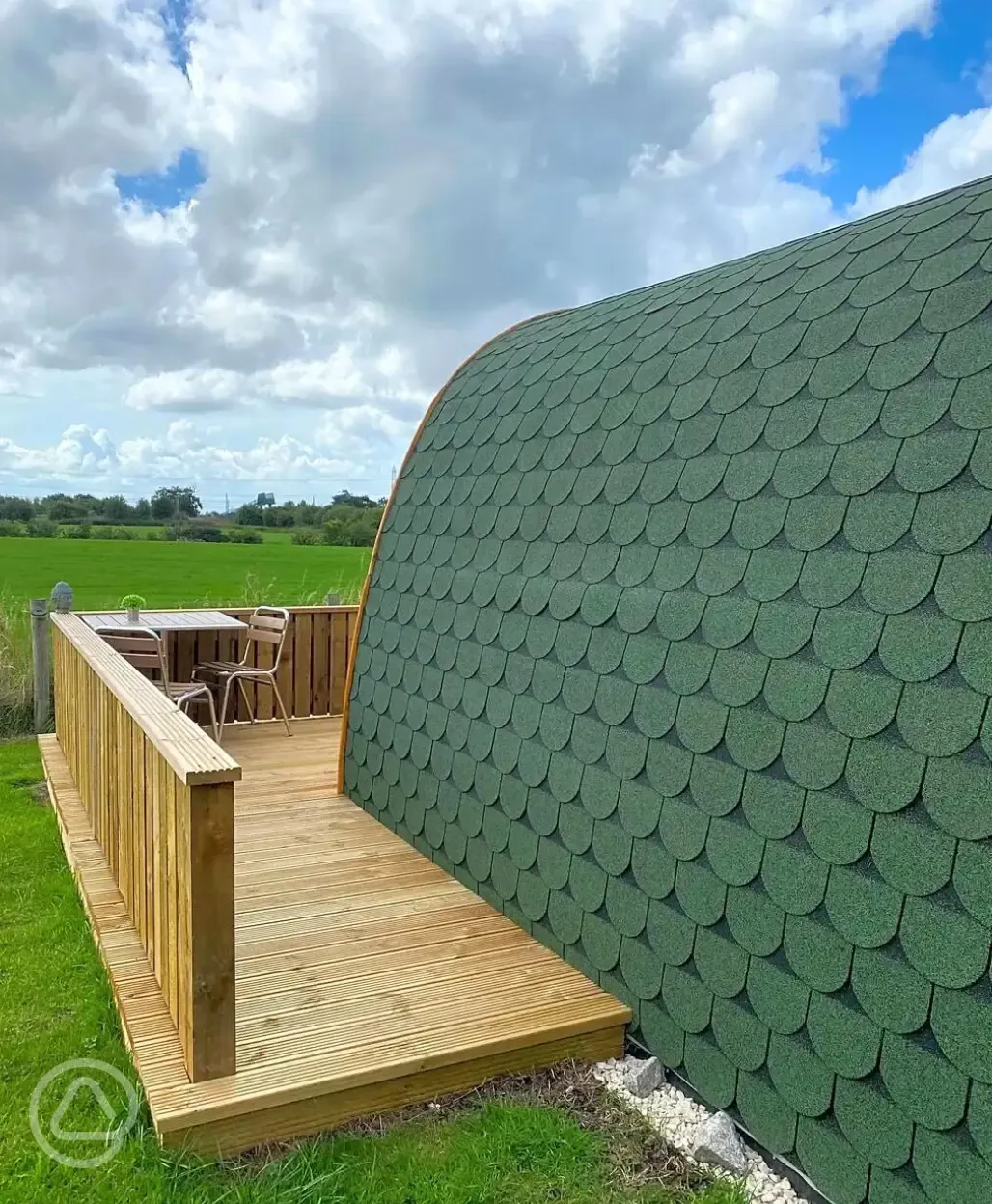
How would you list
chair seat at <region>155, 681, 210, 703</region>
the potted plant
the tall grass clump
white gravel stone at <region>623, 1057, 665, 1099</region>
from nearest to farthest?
white gravel stone at <region>623, 1057, 665, 1099</region> < chair seat at <region>155, 681, 210, 703</region> < the potted plant < the tall grass clump

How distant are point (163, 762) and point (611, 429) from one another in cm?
195

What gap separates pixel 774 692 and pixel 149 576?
2193 centimetres

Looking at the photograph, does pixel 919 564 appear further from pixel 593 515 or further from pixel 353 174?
pixel 353 174

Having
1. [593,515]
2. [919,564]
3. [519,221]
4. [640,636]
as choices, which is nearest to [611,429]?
[593,515]

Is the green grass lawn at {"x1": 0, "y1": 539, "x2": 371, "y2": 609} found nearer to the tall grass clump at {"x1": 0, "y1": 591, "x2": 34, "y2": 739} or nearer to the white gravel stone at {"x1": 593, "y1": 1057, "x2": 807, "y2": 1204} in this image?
the tall grass clump at {"x1": 0, "y1": 591, "x2": 34, "y2": 739}

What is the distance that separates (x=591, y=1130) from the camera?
2441mm

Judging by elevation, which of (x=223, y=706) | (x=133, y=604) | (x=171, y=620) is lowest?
(x=223, y=706)

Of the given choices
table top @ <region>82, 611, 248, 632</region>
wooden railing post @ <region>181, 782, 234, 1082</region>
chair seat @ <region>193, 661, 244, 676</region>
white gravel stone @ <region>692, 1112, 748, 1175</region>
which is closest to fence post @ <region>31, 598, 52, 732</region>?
table top @ <region>82, 611, 248, 632</region>

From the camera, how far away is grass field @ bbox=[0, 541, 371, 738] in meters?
8.20

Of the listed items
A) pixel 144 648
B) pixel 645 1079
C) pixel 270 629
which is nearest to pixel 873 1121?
pixel 645 1079

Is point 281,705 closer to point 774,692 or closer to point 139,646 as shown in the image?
point 139,646

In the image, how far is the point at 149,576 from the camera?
2238cm

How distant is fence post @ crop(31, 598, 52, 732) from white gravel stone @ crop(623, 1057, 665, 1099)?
21.8 ft

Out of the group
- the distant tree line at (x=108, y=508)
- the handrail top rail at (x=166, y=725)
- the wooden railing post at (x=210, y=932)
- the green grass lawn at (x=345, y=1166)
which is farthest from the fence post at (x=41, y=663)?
the distant tree line at (x=108, y=508)
